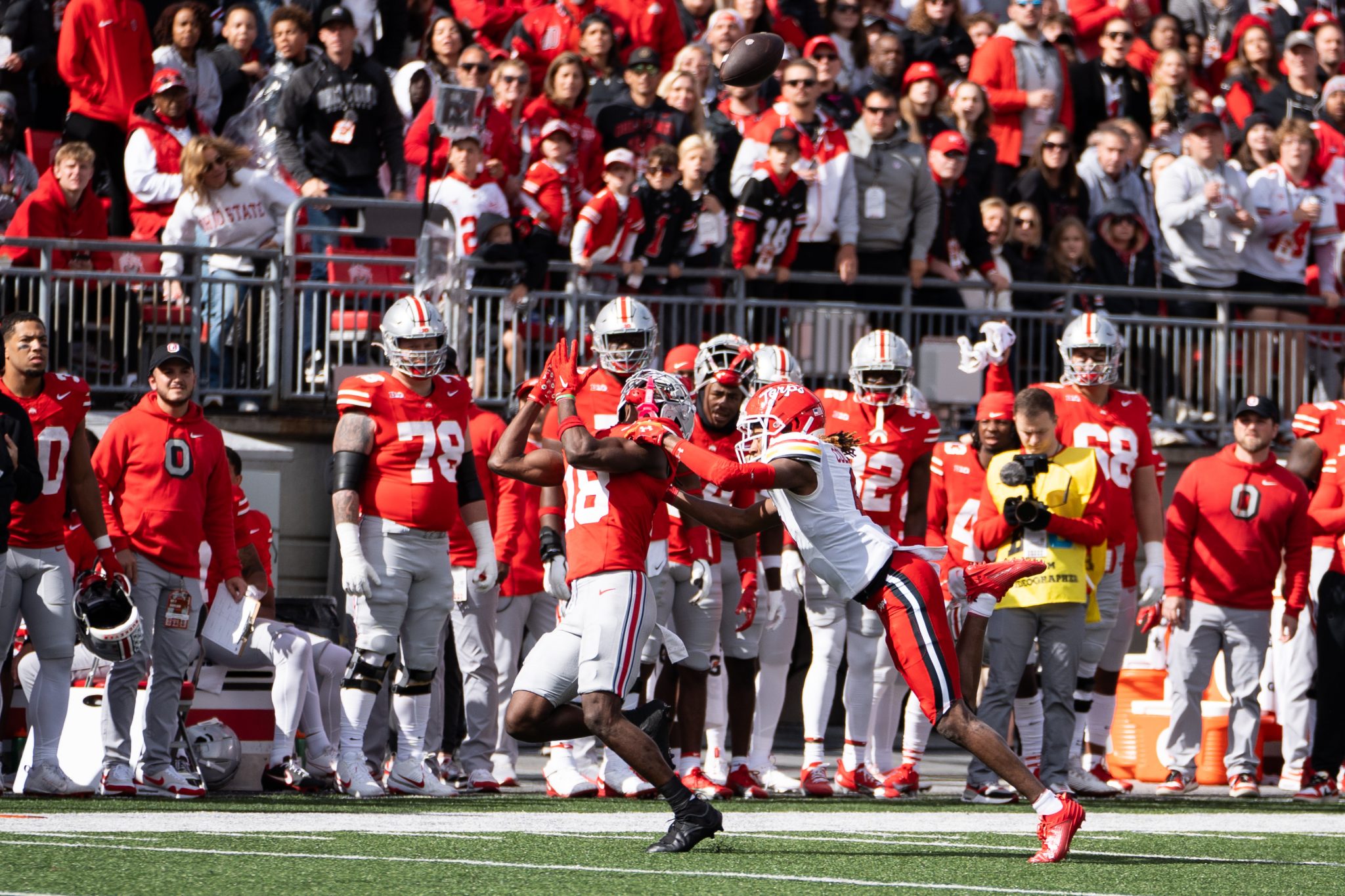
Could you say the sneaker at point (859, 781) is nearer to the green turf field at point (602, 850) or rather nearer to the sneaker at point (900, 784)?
the sneaker at point (900, 784)

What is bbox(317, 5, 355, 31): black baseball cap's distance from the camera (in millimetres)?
12664

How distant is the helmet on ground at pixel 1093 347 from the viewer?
416 inches

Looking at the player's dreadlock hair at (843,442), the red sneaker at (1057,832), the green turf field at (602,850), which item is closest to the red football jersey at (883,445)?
the green turf field at (602,850)

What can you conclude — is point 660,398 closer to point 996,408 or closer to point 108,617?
point 108,617

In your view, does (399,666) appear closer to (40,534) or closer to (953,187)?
(40,534)

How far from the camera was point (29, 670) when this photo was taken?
920cm

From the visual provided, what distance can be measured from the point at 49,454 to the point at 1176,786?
18.9ft

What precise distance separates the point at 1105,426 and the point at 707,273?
3.18 m

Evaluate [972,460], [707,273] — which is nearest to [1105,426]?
[972,460]

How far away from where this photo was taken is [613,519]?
24.4ft

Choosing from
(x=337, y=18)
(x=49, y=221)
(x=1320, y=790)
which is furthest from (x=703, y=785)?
(x=337, y=18)

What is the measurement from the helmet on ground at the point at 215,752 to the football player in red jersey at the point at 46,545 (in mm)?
777

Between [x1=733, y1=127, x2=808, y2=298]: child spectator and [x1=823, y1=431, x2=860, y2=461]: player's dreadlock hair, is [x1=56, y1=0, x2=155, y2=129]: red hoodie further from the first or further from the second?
[x1=823, y1=431, x2=860, y2=461]: player's dreadlock hair

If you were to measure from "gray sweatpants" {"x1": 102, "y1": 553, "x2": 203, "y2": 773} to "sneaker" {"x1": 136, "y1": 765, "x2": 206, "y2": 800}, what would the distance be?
0.08 ft
